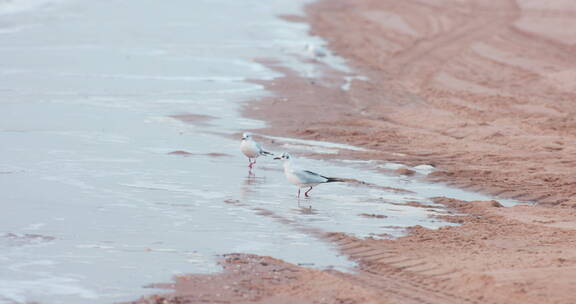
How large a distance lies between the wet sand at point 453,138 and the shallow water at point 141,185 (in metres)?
0.53

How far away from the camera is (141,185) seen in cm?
1287

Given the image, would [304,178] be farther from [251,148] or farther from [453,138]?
[453,138]

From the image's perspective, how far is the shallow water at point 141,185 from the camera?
9.39 metres

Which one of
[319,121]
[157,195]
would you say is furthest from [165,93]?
[157,195]

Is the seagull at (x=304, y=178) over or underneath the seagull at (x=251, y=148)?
underneath

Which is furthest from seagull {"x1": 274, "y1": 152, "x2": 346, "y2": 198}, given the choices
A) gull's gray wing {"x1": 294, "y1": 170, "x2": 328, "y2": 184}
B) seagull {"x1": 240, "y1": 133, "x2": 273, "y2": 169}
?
seagull {"x1": 240, "y1": 133, "x2": 273, "y2": 169}

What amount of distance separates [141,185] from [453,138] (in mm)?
6051

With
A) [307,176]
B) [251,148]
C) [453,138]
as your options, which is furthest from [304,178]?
[453,138]

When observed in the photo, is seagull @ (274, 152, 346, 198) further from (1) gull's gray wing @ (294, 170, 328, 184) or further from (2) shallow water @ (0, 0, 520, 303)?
(2) shallow water @ (0, 0, 520, 303)

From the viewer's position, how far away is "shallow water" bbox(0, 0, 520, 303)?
9.39m

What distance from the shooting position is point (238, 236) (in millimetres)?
10523

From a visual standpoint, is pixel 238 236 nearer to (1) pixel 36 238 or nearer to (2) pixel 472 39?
(1) pixel 36 238

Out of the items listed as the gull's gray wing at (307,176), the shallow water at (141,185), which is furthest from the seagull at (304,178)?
the shallow water at (141,185)

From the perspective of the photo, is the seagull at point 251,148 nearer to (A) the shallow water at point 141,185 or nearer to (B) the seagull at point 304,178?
(A) the shallow water at point 141,185
